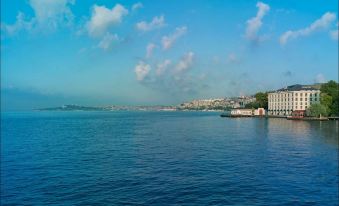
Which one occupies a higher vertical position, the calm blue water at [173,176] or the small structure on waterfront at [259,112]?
the small structure on waterfront at [259,112]

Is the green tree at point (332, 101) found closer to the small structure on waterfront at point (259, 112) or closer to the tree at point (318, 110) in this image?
the tree at point (318, 110)

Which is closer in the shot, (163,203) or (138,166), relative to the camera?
(163,203)

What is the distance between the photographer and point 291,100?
165750 millimetres

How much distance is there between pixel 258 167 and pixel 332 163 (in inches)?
326

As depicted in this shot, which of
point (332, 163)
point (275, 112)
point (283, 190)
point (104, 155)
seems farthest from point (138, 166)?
point (275, 112)

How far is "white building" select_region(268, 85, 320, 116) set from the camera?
160125 millimetres

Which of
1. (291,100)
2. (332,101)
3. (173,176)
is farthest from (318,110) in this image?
(173,176)

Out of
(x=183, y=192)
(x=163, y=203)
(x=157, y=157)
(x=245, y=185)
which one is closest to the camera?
(x=163, y=203)

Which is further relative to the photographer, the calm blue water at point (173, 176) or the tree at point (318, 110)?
the tree at point (318, 110)

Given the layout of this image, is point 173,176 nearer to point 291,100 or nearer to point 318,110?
point 318,110

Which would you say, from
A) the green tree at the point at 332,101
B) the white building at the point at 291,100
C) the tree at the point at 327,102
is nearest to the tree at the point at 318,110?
the tree at the point at 327,102

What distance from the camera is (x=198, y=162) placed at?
39312 mm

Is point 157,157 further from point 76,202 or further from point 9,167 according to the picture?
point 76,202

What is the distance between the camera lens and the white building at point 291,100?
160 metres
